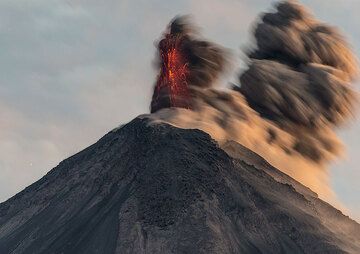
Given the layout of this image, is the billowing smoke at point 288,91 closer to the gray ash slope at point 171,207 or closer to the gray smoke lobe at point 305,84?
the gray smoke lobe at point 305,84

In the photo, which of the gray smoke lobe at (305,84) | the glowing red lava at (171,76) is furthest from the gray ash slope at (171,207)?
the gray smoke lobe at (305,84)

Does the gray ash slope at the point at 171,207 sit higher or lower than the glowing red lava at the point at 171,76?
lower

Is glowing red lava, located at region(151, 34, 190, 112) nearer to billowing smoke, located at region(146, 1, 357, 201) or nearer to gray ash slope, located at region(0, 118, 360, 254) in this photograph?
billowing smoke, located at region(146, 1, 357, 201)

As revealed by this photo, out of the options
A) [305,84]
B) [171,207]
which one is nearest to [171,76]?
[305,84]

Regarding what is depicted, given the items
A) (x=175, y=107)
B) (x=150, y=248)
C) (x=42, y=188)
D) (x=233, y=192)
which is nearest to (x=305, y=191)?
(x=233, y=192)

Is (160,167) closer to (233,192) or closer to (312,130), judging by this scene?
(233,192)

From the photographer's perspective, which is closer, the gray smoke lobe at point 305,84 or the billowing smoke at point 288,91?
the billowing smoke at point 288,91

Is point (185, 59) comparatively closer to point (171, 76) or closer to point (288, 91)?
point (171, 76)
